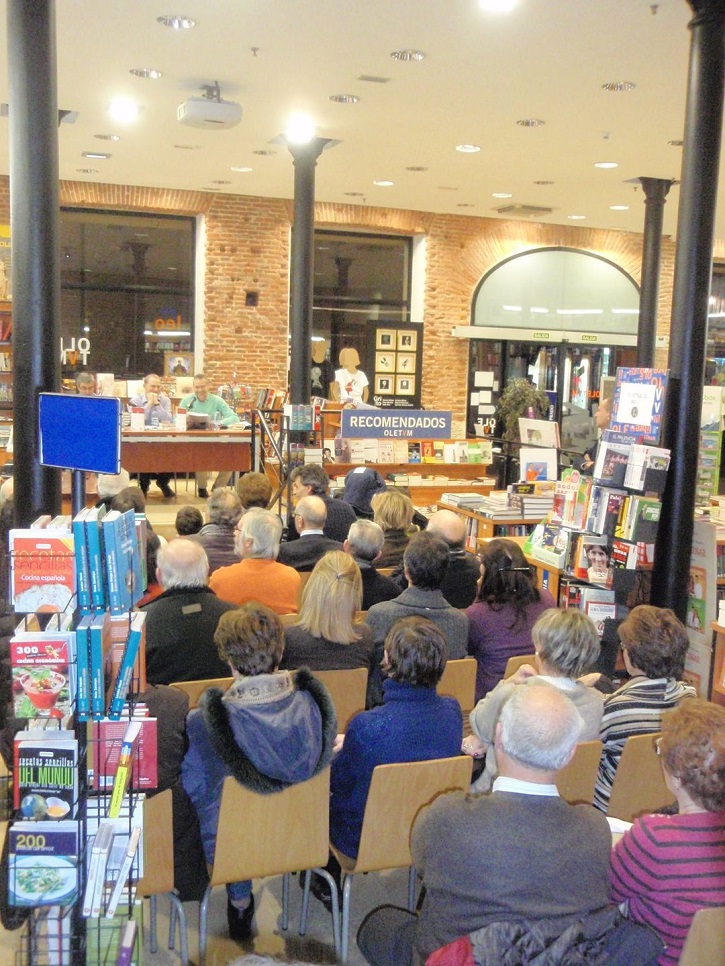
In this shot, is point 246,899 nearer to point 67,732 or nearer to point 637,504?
point 67,732

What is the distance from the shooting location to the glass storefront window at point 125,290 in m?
13.5

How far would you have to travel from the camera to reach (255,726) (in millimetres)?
2854

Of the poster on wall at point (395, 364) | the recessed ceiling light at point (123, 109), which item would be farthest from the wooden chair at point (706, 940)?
the poster on wall at point (395, 364)

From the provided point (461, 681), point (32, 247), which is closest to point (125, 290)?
point (32, 247)

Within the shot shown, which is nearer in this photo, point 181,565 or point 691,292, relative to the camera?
point 181,565

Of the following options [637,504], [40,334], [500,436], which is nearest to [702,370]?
[637,504]

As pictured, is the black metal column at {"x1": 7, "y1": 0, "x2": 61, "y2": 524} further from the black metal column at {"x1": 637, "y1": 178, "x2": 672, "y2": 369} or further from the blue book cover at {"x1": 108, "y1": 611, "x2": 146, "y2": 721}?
the black metal column at {"x1": 637, "y1": 178, "x2": 672, "y2": 369}

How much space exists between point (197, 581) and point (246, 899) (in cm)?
125

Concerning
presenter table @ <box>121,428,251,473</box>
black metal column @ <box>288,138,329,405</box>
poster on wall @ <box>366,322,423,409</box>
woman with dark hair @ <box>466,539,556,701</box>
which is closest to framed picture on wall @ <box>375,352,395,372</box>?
poster on wall @ <box>366,322,423,409</box>

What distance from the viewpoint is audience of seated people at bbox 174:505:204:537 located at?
5719 mm

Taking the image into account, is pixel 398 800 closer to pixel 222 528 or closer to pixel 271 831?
pixel 271 831

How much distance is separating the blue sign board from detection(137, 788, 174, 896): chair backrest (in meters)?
6.20

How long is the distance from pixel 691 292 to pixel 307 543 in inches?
106

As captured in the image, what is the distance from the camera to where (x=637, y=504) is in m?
5.58
